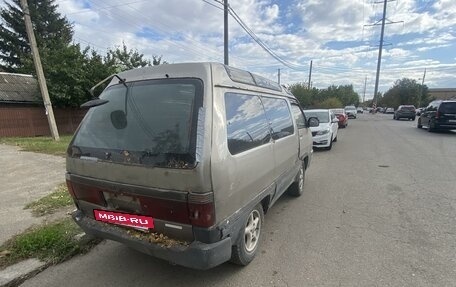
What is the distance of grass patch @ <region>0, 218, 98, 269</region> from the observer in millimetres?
3158

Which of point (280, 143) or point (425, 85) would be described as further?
point (425, 85)

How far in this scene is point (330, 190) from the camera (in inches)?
222

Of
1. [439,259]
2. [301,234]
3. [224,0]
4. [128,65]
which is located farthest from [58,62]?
[439,259]

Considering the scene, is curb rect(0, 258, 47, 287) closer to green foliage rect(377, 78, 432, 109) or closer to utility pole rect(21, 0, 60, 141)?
utility pole rect(21, 0, 60, 141)

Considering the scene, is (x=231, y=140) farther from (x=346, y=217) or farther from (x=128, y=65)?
(x=128, y=65)

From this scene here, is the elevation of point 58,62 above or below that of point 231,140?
above

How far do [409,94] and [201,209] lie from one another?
86222 mm

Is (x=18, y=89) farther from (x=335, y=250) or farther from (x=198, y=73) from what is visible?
(x=335, y=250)

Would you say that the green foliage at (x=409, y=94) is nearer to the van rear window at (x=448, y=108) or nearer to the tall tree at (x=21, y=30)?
the van rear window at (x=448, y=108)

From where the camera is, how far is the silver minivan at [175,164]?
2229mm

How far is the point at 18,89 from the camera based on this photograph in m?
18.7

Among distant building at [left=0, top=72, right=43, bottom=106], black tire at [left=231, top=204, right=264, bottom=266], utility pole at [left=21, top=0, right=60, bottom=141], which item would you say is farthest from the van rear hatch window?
distant building at [left=0, top=72, right=43, bottom=106]

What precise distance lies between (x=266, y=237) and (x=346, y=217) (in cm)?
141

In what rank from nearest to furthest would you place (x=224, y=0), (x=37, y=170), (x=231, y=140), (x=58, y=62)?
(x=231, y=140)
(x=37, y=170)
(x=224, y=0)
(x=58, y=62)
